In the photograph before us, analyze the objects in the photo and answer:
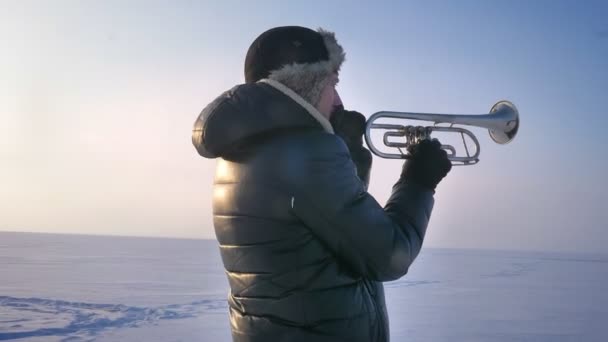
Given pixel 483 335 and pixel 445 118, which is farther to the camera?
pixel 483 335

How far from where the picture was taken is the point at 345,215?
1336 millimetres

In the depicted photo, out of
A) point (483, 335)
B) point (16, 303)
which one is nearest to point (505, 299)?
point (483, 335)

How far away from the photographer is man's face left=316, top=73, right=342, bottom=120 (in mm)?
1491

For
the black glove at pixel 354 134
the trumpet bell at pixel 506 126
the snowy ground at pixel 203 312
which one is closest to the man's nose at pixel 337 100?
the black glove at pixel 354 134

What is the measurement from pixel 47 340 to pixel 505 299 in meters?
7.60

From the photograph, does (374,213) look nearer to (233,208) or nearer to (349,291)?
(349,291)

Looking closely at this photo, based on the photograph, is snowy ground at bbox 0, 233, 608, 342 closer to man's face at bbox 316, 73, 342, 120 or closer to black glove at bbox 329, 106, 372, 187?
black glove at bbox 329, 106, 372, 187

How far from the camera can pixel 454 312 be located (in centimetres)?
856

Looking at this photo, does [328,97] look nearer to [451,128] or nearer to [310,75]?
[310,75]

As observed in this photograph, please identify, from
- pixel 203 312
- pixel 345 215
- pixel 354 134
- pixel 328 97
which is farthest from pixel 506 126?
pixel 203 312

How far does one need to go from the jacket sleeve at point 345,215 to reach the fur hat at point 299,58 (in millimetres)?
170

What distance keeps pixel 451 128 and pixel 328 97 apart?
3.74 ft

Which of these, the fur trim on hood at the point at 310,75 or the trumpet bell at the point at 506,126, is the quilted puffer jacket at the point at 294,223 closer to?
the fur trim on hood at the point at 310,75

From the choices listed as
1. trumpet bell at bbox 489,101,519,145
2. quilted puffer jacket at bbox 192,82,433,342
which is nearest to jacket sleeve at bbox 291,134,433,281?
quilted puffer jacket at bbox 192,82,433,342
